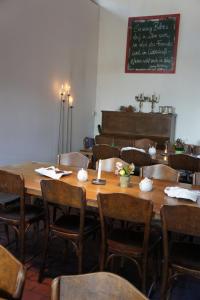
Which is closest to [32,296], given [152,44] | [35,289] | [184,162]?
[35,289]

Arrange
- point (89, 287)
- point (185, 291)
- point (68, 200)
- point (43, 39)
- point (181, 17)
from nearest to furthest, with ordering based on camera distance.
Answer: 1. point (89, 287)
2. point (68, 200)
3. point (185, 291)
4. point (43, 39)
5. point (181, 17)

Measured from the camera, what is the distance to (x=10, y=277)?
1.21 meters

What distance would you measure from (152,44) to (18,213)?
5.30 metres

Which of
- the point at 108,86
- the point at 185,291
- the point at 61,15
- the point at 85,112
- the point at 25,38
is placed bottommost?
the point at 185,291

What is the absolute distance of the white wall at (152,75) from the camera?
6648mm

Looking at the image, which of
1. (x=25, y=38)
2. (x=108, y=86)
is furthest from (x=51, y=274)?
(x=108, y=86)

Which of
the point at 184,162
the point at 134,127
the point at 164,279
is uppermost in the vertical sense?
the point at 134,127

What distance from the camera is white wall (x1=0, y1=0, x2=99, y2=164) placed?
5086mm

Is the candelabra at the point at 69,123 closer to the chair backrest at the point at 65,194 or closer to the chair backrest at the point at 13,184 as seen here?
the chair backrest at the point at 13,184

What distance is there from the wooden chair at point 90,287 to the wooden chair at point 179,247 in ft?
3.29

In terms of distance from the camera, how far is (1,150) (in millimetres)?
5062

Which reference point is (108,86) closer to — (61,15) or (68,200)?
(61,15)

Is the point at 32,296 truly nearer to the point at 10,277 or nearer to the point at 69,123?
the point at 10,277

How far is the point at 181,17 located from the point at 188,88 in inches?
55.7
